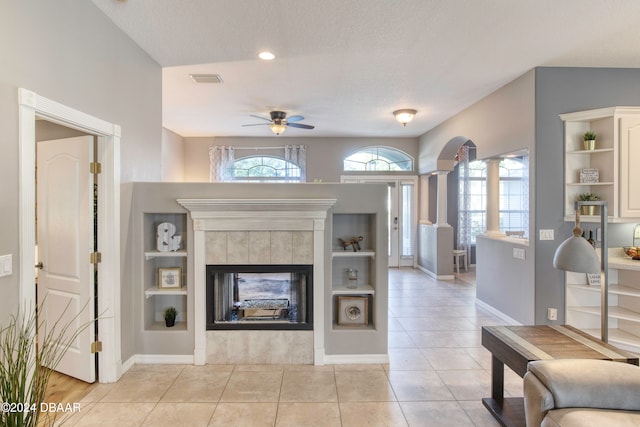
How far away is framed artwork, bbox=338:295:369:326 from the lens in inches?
140

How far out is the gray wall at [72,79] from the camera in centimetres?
198

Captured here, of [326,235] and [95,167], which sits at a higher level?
[95,167]

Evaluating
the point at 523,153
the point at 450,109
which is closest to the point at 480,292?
the point at 523,153

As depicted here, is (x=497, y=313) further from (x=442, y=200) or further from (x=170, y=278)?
(x=170, y=278)

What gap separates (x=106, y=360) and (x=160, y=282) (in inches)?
30.6

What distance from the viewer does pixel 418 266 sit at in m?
8.46

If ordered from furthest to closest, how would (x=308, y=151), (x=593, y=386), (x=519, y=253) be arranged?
1. (x=308, y=151)
2. (x=519, y=253)
3. (x=593, y=386)

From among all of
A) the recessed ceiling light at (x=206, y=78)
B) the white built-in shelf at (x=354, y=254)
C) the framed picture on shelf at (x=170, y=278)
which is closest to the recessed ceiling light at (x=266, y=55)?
the recessed ceiling light at (x=206, y=78)

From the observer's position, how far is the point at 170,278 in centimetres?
348

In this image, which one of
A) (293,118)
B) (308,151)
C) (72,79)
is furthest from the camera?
(308,151)

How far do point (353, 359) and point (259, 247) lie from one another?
4.57 ft

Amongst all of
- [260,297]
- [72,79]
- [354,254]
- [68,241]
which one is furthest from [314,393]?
[72,79]

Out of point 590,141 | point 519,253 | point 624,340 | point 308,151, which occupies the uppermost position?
point 308,151

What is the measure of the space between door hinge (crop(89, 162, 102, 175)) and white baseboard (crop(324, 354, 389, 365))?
259 centimetres
